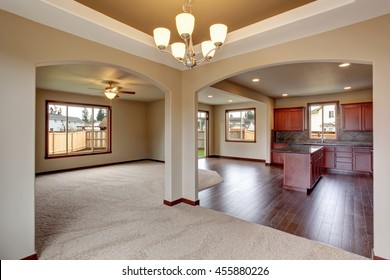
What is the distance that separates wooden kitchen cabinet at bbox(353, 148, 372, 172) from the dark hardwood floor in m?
0.62

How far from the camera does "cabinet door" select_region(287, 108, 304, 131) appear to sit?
7.47 metres

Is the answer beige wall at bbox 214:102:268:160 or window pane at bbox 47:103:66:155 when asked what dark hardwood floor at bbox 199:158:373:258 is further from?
window pane at bbox 47:103:66:155

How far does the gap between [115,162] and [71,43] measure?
635 centimetres

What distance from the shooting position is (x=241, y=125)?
9.46m

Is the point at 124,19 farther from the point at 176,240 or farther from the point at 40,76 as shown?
the point at 40,76

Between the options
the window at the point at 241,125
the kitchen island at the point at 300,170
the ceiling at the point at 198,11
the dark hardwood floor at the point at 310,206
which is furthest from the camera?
the window at the point at 241,125

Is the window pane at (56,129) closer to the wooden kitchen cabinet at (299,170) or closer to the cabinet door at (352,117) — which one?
the wooden kitchen cabinet at (299,170)

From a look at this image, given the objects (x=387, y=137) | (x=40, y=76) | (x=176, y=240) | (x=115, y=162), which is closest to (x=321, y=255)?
(x=387, y=137)

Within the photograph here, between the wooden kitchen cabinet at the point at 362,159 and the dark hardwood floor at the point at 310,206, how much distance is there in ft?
2.04

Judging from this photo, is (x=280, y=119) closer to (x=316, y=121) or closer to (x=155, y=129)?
(x=316, y=121)

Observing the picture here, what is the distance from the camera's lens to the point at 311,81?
5.37 meters

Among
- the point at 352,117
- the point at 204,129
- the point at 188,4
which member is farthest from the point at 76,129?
the point at 352,117

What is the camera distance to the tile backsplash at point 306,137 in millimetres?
6637

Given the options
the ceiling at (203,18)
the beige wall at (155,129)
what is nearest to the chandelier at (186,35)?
the ceiling at (203,18)
